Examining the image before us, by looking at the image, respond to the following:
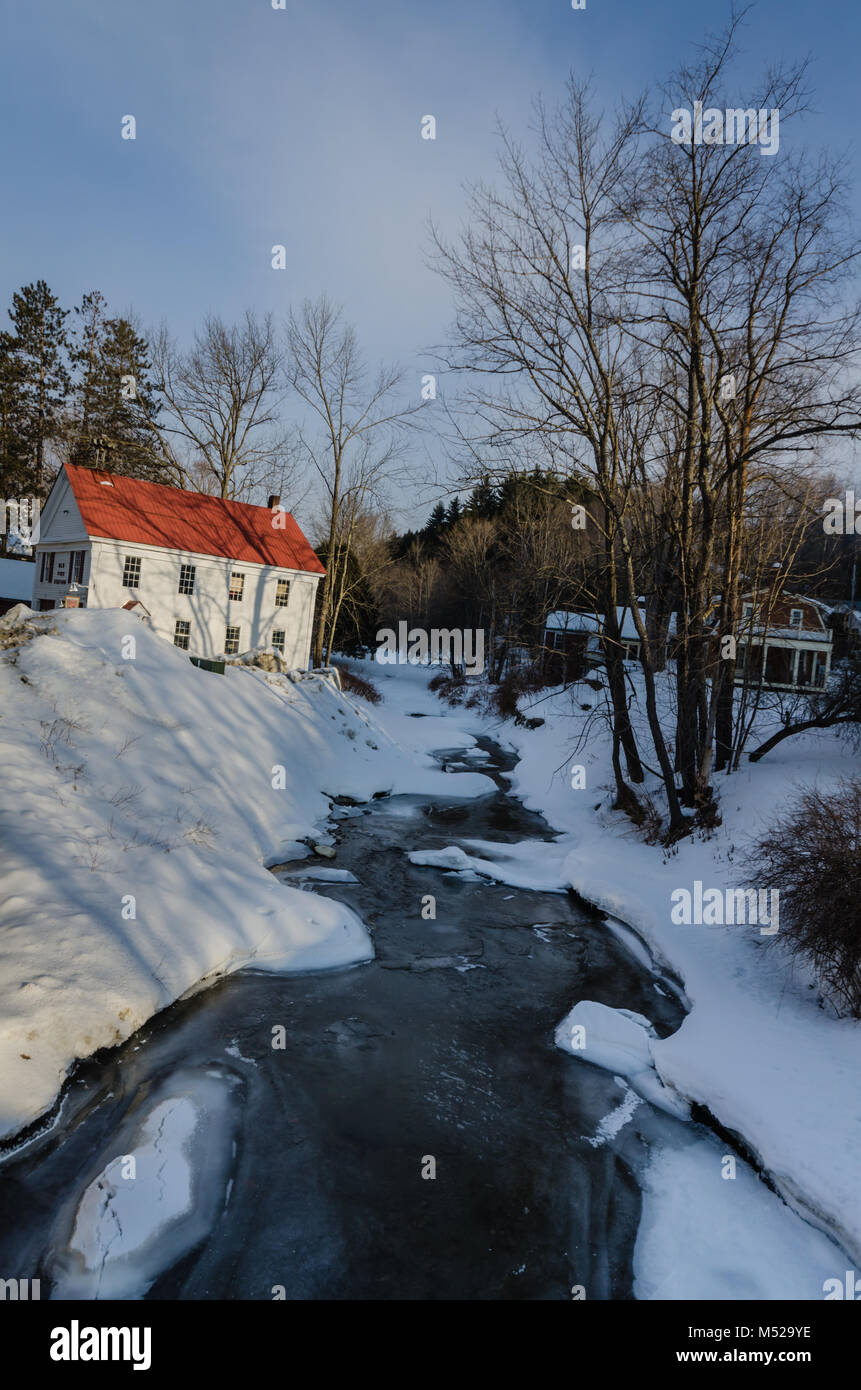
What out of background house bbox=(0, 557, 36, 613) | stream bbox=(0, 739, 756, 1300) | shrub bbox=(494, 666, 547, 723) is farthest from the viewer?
background house bbox=(0, 557, 36, 613)

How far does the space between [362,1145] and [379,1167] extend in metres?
0.31

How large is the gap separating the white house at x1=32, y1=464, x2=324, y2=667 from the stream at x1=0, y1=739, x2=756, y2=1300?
902 inches

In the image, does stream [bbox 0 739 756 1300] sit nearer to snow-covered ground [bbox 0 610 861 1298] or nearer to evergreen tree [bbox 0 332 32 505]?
snow-covered ground [bbox 0 610 861 1298]

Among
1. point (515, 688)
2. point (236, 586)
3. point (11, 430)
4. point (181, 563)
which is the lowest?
point (515, 688)

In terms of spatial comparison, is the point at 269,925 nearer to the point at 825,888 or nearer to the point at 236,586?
the point at 825,888

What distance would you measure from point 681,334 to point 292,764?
12.6 meters

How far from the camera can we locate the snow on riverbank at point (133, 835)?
7.46 metres

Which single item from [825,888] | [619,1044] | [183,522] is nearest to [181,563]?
[183,522]

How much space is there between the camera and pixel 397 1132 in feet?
21.7

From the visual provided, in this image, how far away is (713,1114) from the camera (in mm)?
7035

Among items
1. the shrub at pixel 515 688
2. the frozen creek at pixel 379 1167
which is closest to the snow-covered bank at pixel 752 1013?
the frozen creek at pixel 379 1167

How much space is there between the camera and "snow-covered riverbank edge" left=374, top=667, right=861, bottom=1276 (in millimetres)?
6117

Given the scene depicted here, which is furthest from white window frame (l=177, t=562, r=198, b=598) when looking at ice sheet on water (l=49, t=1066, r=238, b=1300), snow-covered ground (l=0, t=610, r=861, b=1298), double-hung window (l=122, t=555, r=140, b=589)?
ice sheet on water (l=49, t=1066, r=238, b=1300)
